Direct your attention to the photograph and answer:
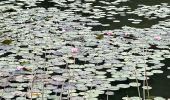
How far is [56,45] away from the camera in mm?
4914

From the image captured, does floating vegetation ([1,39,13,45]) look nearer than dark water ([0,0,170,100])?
No

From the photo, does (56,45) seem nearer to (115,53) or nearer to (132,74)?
(115,53)

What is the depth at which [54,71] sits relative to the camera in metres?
4.11

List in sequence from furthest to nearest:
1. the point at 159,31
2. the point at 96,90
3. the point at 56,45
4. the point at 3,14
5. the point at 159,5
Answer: the point at 159,5, the point at 3,14, the point at 159,31, the point at 56,45, the point at 96,90

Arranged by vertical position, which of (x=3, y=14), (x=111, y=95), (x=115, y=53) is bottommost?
(x=111, y=95)

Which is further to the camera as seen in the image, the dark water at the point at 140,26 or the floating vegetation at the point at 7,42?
Result: the floating vegetation at the point at 7,42

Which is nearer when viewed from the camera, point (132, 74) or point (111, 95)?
point (111, 95)

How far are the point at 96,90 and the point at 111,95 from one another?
15 cm

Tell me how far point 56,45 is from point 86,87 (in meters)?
1.32

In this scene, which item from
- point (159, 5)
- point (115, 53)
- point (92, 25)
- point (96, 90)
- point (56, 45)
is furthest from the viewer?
point (159, 5)

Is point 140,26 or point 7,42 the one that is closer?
point 7,42

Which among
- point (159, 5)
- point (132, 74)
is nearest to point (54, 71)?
point (132, 74)

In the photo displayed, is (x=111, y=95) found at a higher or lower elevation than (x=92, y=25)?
lower

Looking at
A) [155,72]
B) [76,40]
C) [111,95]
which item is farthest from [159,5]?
[111,95]
